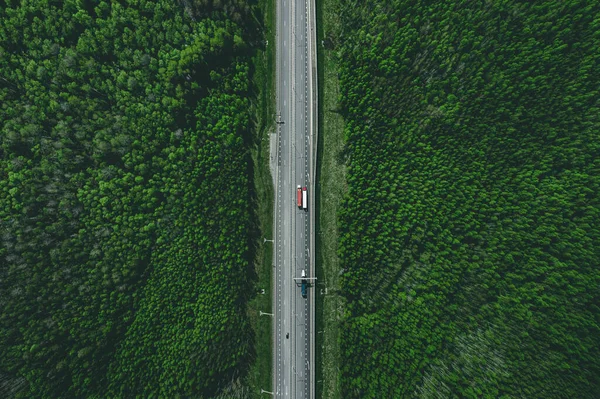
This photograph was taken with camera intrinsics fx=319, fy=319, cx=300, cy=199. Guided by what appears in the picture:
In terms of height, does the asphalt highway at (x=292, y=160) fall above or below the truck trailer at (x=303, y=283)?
above

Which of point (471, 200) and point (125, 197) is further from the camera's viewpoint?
point (125, 197)

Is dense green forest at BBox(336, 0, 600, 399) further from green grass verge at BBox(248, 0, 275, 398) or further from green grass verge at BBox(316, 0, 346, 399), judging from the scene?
green grass verge at BBox(248, 0, 275, 398)

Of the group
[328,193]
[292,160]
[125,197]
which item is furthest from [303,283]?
[125,197]

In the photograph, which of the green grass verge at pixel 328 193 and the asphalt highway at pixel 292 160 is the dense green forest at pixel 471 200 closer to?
the green grass verge at pixel 328 193

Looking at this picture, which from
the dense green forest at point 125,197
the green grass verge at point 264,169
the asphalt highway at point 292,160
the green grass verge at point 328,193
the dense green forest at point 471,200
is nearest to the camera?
the dense green forest at point 125,197

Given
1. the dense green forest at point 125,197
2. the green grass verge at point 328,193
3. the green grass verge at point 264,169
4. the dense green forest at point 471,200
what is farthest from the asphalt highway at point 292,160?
the dense green forest at point 471,200

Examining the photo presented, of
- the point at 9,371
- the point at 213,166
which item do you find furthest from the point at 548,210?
the point at 9,371

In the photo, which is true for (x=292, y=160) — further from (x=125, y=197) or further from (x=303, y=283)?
(x=125, y=197)
